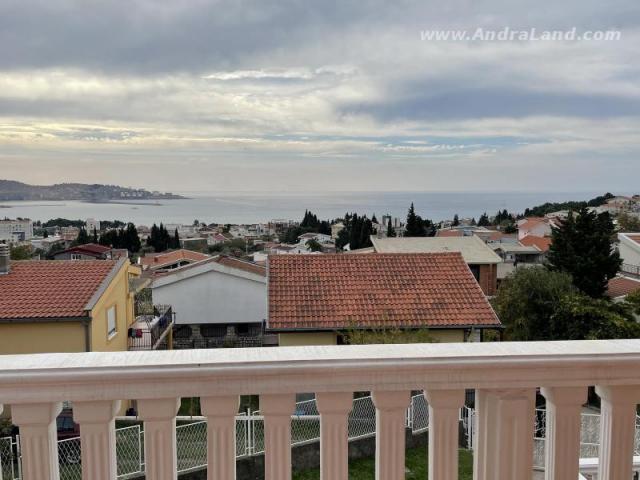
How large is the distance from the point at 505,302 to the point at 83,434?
17768mm

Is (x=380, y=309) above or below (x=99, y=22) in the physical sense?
below

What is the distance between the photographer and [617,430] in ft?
4.25

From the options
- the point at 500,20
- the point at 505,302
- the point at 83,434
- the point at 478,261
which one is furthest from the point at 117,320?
the point at 478,261

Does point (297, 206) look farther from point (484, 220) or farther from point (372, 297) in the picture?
point (372, 297)

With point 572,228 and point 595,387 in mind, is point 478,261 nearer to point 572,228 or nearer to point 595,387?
point 572,228

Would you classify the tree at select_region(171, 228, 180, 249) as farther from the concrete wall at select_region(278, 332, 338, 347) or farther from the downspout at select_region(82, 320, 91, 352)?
the concrete wall at select_region(278, 332, 338, 347)

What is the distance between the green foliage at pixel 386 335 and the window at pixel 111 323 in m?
6.00

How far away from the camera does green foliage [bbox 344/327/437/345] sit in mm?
11688

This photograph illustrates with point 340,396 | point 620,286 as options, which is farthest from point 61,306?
point 620,286

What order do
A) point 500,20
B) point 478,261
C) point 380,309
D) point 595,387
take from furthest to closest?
point 478,261 < point 380,309 < point 500,20 < point 595,387

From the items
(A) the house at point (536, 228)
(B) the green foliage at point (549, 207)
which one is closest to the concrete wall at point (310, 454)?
(A) the house at point (536, 228)

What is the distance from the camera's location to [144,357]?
1195 millimetres

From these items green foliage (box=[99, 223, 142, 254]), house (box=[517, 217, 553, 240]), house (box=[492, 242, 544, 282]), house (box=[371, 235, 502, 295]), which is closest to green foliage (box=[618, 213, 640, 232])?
house (box=[517, 217, 553, 240])

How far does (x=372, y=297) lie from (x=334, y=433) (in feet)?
42.5
